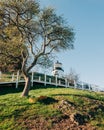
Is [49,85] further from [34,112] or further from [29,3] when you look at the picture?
[34,112]

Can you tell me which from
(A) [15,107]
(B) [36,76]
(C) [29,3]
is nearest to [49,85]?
(B) [36,76]

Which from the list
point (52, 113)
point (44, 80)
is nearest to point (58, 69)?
point (44, 80)

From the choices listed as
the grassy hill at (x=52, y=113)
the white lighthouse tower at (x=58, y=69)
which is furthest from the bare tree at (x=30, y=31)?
the white lighthouse tower at (x=58, y=69)

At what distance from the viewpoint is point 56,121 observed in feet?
111

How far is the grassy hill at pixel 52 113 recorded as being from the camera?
1291 inches

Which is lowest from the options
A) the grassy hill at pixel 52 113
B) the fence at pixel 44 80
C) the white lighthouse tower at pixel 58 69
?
the grassy hill at pixel 52 113

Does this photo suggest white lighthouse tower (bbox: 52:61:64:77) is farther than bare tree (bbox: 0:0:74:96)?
Yes

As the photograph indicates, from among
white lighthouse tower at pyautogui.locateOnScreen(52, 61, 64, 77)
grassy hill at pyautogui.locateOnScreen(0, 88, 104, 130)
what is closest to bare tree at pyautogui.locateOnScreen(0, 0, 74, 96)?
grassy hill at pyautogui.locateOnScreen(0, 88, 104, 130)

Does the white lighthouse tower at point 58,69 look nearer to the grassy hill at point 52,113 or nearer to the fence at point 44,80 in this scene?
A: the fence at point 44,80

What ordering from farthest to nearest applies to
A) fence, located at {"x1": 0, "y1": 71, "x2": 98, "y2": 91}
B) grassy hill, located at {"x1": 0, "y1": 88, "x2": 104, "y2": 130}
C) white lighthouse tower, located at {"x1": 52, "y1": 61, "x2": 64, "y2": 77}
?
white lighthouse tower, located at {"x1": 52, "y1": 61, "x2": 64, "y2": 77}, fence, located at {"x1": 0, "y1": 71, "x2": 98, "y2": 91}, grassy hill, located at {"x1": 0, "y1": 88, "x2": 104, "y2": 130}

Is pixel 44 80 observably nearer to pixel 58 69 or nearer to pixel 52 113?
pixel 58 69

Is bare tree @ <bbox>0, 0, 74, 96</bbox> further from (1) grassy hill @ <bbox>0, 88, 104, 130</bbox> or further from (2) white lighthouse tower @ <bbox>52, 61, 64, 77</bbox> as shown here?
(2) white lighthouse tower @ <bbox>52, 61, 64, 77</bbox>

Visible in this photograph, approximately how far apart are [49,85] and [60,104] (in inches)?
743

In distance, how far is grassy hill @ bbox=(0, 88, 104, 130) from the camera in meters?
32.8
